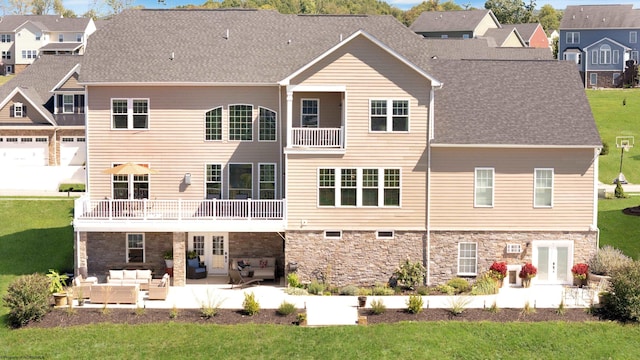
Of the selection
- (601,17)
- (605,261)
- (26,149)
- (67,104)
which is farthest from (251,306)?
(601,17)

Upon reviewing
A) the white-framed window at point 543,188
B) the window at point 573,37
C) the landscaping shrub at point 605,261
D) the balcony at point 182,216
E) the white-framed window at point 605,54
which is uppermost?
the window at point 573,37

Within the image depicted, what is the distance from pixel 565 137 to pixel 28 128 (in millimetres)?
37010

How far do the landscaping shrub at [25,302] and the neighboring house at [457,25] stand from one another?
81.0 m

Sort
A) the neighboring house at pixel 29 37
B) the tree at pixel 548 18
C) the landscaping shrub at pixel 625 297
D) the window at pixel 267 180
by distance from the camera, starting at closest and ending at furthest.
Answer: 1. the landscaping shrub at pixel 625 297
2. the window at pixel 267 180
3. the neighboring house at pixel 29 37
4. the tree at pixel 548 18

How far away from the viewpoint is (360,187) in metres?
32.4

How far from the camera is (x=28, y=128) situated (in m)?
56.4

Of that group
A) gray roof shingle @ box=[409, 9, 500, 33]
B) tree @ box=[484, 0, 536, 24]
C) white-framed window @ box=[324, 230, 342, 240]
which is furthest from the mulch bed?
tree @ box=[484, 0, 536, 24]

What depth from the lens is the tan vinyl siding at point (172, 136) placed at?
3453 cm

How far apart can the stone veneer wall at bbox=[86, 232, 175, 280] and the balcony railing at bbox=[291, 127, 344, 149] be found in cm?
650

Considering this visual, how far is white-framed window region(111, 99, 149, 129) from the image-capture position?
113 ft

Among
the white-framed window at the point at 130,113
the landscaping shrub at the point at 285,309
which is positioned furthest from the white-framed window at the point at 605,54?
the landscaping shrub at the point at 285,309

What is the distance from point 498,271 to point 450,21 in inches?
2990

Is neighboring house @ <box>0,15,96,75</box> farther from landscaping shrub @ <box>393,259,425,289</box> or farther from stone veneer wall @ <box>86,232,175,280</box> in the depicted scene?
landscaping shrub @ <box>393,259,425,289</box>

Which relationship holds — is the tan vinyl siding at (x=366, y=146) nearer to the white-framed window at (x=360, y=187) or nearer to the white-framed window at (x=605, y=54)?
the white-framed window at (x=360, y=187)
